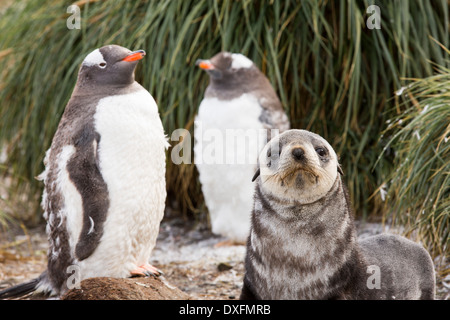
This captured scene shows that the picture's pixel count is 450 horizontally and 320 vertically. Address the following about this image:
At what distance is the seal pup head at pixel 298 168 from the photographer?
228 cm

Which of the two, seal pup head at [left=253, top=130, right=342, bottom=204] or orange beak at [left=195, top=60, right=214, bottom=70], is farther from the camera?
orange beak at [left=195, top=60, right=214, bottom=70]

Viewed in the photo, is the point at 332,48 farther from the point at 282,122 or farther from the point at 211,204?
the point at 211,204

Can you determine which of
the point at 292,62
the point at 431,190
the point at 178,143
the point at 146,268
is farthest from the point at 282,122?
the point at 146,268

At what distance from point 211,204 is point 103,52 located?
1.98 m

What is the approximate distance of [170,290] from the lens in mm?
3072

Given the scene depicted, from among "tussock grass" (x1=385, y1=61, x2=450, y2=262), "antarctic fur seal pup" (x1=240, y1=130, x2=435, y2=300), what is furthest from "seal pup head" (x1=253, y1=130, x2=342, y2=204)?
"tussock grass" (x1=385, y1=61, x2=450, y2=262)

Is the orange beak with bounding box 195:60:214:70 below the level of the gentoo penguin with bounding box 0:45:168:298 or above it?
above

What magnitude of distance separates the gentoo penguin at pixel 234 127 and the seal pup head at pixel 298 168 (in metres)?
2.11

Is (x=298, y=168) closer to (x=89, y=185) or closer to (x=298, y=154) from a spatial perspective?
(x=298, y=154)

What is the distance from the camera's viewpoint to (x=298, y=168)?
2285mm

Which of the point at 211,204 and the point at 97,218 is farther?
the point at 211,204

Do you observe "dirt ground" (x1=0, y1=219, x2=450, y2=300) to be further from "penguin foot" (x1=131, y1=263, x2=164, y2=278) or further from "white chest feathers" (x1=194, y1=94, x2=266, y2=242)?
"penguin foot" (x1=131, y1=263, x2=164, y2=278)

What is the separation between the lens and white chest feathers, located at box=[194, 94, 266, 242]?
4.57 metres

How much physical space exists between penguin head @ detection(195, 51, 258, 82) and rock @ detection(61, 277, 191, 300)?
6.33 feet
